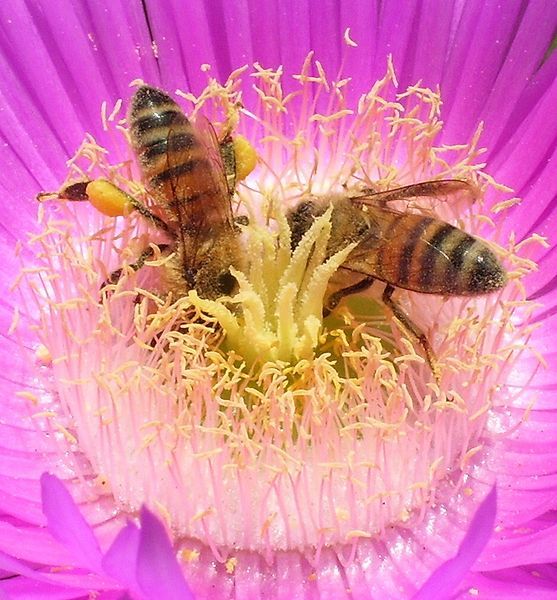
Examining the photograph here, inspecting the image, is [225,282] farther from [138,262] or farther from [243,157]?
[243,157]

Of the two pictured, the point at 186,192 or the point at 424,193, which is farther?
the point at 424,193

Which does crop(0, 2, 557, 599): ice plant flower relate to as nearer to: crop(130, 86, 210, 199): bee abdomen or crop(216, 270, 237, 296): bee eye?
crop(216, 270, 237, 296): bee eye

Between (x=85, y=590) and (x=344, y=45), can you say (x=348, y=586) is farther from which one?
(x=344, y=45)

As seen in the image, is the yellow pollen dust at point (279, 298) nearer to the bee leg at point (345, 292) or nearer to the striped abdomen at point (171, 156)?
the bee leg at point (345, 292)

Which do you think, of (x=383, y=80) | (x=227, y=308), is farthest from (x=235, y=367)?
(x=383, y=80)

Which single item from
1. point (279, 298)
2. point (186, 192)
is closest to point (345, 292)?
point (279, 298)

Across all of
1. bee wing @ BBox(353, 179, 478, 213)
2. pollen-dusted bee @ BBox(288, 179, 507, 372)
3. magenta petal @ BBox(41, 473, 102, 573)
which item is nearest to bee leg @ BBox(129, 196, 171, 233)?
pollen-dusted bee @ BBox(288, 179, 507, 372)

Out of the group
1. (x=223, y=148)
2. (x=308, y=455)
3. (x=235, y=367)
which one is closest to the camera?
(x=308, y=455)

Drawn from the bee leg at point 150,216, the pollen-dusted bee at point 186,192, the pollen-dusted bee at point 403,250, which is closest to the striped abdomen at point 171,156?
the pollen-dusted bee at point 186,192
